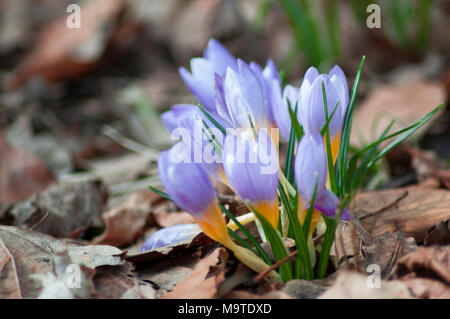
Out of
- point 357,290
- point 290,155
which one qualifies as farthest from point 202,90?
point 357,290

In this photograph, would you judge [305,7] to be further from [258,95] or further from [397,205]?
[258,95]

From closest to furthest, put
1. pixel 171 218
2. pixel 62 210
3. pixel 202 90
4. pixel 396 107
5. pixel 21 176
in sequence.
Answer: pixel 202 90
pixel 171 218
pixel 62 210
pixel 21 176
pixel 396 107

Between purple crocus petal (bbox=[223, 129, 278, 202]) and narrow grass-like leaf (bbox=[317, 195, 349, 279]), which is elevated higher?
purple crocus petal (bbox=[223, 129, 278, 202])

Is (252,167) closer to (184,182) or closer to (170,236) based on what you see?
(184,182)

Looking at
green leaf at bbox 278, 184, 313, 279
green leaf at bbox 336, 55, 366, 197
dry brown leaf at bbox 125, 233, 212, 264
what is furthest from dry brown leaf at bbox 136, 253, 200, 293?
green leaf at bbox 336, 55, 366, 197

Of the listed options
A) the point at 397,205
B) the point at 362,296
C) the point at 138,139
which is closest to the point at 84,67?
the point at 138,139

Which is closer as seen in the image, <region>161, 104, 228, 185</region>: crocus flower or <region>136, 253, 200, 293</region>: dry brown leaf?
<region>161, 104, 228, 185</region>: crocus flower

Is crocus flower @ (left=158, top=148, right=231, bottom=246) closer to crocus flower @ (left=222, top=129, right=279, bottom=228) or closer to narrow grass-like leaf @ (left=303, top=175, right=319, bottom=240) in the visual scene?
crocus flower @ (left=222, top=129, right=279, bottom=228)
